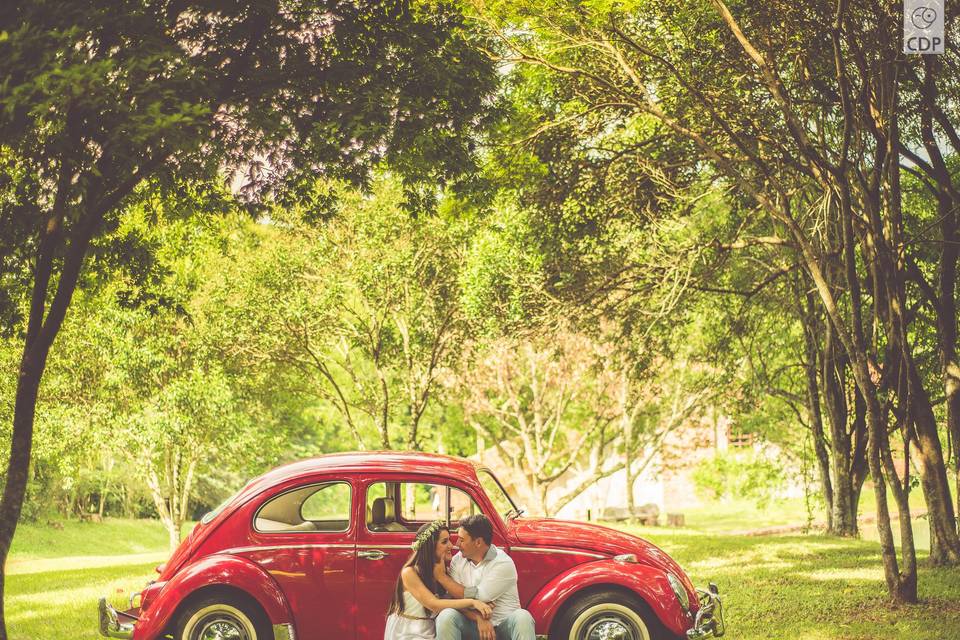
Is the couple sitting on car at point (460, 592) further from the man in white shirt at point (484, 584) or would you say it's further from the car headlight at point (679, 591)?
the car headlight at point (679, 591)

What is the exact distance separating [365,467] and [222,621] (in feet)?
5.49

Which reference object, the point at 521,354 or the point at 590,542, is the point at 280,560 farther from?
the point at 521,354

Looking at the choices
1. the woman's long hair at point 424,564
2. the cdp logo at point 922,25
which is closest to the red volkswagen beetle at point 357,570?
the woman's long hair at point 424,564

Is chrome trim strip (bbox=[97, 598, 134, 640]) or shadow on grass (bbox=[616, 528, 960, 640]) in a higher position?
chrome trim strip (bbox=[97, 598, 134, 640])

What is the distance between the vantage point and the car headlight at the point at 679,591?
25.6ft

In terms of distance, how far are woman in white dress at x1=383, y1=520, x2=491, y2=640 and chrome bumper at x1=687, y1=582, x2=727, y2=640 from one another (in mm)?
1852

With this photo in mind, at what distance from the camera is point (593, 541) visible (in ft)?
26.7

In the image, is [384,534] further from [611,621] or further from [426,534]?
[611,621]

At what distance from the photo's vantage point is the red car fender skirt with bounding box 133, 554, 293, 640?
7.82 m

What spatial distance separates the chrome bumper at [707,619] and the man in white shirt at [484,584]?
1.47m

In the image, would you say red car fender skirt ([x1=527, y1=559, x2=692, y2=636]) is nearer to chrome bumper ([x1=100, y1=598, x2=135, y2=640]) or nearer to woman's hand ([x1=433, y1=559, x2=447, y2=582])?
woman's hand ([x1=433, y1=559, x2=447, y2=582])

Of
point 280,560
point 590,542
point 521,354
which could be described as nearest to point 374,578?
point 280,560

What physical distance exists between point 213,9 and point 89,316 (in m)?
15.5

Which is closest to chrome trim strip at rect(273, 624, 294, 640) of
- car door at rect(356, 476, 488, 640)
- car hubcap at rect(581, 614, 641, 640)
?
car door at rect(356, 476, 488, 640)
